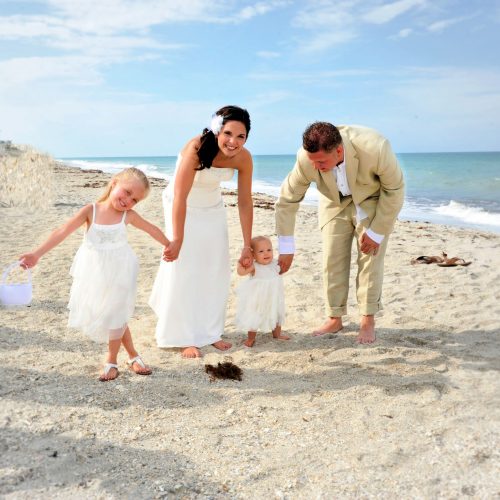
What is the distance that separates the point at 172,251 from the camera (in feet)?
14.4

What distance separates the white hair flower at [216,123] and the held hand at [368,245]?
5.09 feet

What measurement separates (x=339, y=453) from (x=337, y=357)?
1.60 m

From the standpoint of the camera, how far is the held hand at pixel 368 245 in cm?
464

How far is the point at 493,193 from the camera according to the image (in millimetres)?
25734

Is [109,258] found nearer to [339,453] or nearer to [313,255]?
[339,453]

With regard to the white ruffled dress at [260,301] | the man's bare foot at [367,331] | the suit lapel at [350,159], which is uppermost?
the suit lapel at [350,159]

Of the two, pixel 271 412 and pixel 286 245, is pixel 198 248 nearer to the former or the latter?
pixel 286 245

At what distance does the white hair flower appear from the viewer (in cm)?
413

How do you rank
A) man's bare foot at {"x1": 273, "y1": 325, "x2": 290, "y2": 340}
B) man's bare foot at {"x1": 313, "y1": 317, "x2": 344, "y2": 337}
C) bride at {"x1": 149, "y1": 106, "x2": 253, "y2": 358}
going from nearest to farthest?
bride at {"x1": 149, "y1": 106, "x2": 253, "y2": 358}, man's bare foot at {"x1": 273, "y1": 325, "x2": 290, "y2": 340}, man's bare foot at {"x1": 313, "y1": 317, "x2": 344, "y2": 337}

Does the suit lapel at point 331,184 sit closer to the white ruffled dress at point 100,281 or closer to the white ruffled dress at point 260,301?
the white ruffled dress at point 260,301

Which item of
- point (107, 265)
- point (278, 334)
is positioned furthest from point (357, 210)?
point (107, 265)

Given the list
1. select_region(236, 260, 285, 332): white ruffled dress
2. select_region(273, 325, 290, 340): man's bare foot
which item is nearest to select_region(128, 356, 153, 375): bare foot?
select_region(236, 260, 285, 332): white ruffled dress

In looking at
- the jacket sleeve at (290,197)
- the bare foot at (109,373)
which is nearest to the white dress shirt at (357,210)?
the jacket sleeve at (290,197)

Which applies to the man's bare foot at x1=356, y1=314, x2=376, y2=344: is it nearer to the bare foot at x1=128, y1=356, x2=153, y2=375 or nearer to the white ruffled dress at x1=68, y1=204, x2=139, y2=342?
the bare foot at x1=128, y1=356, x2=153, y2=375
